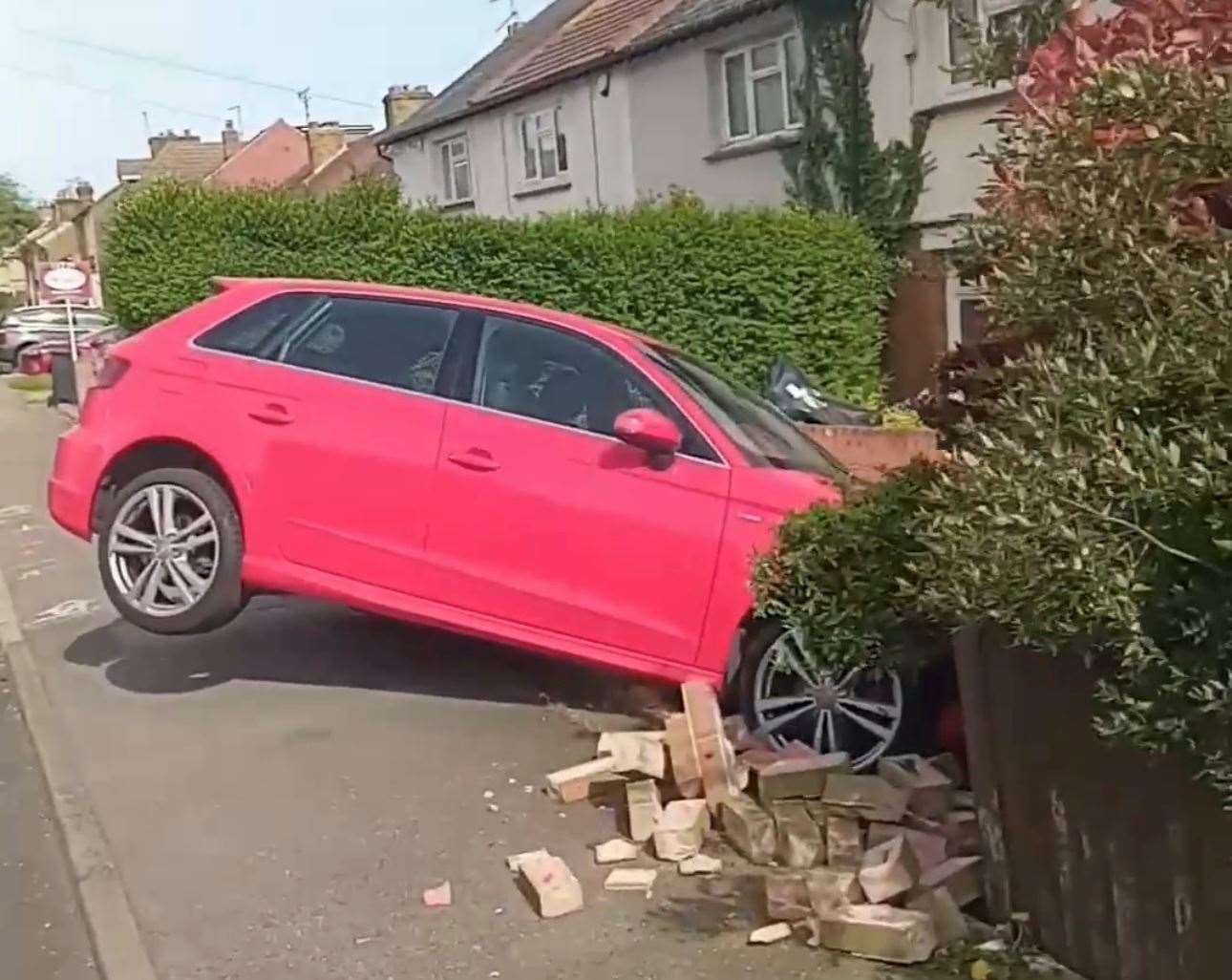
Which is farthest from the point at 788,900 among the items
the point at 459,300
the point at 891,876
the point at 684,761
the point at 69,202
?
the point at 69,202

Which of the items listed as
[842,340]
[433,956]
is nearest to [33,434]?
[842,340]

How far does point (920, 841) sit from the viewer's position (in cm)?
459

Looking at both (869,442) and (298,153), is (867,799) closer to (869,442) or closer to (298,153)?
(869,442)

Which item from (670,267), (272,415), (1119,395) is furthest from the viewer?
(670,267)

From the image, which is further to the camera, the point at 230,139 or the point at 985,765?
the point at 230,139

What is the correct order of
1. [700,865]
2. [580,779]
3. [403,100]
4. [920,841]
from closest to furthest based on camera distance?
1. [920,841]
2. [700,865]
3. [580,779]
4. [403,100]

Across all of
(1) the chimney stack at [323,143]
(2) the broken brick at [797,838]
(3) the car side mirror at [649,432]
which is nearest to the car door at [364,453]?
(3) the car side mirror at [649,432]

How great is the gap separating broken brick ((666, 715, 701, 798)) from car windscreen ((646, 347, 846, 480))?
1285 mm

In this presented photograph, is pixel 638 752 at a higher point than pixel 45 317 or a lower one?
lower

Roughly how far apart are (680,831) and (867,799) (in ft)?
2.12

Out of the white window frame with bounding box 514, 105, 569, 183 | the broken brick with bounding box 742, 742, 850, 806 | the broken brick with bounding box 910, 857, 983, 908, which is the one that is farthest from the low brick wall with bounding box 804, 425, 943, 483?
the white window frame with bounding box 514, 105, 569, 183

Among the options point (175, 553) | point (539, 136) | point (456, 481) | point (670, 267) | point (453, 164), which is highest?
point (453, 164)

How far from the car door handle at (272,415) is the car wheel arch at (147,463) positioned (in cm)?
28

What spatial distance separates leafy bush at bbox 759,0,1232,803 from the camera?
304 cm
